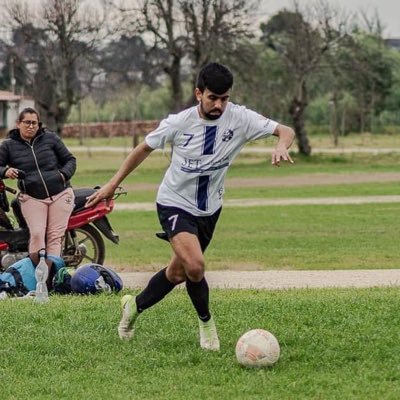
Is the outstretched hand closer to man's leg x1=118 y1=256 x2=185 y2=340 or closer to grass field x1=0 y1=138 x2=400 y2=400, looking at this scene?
man's leg x1=118 y1=256 x2=185 y2=340

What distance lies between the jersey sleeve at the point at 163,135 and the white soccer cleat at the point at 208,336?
125 centimetres

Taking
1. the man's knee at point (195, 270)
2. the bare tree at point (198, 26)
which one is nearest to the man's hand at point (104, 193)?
the man's knee at point (195, 270)

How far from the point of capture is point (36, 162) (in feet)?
35.8

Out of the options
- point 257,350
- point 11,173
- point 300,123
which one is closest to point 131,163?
point 257,350

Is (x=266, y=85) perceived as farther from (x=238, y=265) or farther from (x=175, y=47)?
(x=238, y=265)

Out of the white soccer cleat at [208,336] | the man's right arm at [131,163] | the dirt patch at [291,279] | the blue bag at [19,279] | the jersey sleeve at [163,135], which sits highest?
the jersey sleeve at [163,135]

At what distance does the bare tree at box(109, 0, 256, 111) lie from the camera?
42375mm

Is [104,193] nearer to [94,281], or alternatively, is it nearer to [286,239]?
[94,281]

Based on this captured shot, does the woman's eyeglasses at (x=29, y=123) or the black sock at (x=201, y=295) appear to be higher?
the woman's eyeglasses at (x=29, y=123)

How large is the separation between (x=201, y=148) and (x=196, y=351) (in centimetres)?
137

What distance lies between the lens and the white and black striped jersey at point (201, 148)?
22.5ft

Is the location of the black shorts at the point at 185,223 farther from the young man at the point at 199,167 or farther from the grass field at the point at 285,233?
the grass field at the point at 285,233

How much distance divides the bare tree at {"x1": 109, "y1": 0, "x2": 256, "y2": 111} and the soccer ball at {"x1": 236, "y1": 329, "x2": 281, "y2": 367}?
3646 cm

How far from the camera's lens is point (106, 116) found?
7619 centimetres
